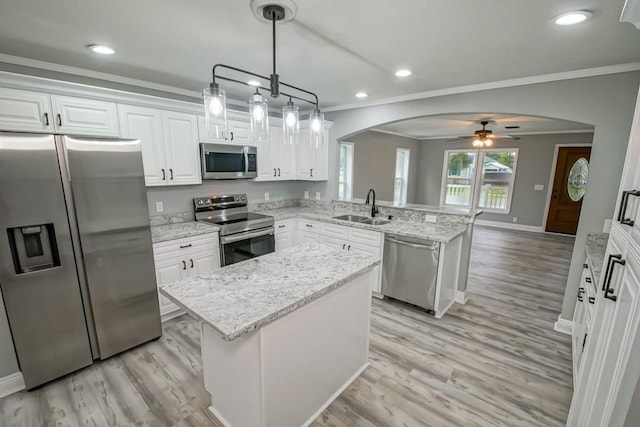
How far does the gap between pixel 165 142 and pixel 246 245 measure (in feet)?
4.71

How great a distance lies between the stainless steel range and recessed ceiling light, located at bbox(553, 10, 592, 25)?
3100 mm

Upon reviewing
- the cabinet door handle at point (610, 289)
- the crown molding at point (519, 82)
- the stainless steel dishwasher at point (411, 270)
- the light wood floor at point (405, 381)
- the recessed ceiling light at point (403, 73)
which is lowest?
the light wood floor at point (405, 381)

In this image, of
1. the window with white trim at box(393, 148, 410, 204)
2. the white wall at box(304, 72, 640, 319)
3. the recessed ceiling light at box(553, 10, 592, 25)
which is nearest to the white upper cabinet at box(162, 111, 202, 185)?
the white wall at box(304, 72, 640, 319)

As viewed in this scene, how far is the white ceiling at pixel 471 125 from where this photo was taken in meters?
4.74

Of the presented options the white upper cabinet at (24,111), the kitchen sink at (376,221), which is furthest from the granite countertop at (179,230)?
the kitchen sink at (376,221)

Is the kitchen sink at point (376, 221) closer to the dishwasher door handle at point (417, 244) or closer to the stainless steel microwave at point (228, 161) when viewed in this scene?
the dishwasher door handle at point (417, 244)

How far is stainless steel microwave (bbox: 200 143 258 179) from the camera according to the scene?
3271 mm

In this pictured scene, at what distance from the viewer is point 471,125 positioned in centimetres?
584

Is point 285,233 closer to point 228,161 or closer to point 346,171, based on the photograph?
point 228,161

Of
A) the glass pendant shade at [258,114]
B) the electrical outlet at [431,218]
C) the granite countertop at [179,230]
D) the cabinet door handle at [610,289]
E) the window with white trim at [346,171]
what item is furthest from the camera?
the window with white trim at [346,171]

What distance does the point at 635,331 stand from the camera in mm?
840

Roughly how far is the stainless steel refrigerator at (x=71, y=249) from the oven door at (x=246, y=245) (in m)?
0.86

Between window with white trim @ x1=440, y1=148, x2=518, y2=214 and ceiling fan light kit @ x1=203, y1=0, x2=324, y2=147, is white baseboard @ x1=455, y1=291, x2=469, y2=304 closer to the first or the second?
ceiling fan light kit @ x1=203, y1=0, x2=324, y2=147

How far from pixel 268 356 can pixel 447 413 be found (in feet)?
4.40
